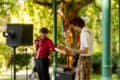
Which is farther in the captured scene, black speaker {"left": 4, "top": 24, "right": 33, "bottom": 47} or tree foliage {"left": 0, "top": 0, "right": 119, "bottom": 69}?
tree foliage {"left": 0, "top": 0, "right": 119, "bottom": 69}

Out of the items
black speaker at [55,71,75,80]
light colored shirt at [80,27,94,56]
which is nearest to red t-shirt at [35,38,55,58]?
black speaker at [55,71,75,80]

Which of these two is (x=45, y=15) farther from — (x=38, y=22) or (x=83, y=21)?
(x=83, y=21)

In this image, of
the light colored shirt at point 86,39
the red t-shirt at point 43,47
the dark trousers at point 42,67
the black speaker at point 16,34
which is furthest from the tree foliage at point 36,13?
the light colored shirt at point 86,39

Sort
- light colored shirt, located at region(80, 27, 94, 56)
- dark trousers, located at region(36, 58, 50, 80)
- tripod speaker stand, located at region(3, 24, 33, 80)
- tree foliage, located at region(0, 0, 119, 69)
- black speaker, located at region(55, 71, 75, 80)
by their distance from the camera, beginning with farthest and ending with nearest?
tree foliage, located at region(0, 0, 119, 69) → dark trousers, located at region(36, 58, 50, 80) → tripod speaker stand, located at region(3, 24, 33, 80) → black speaker, located at region(55, 71, 75, 80) → light colored shirt, located at region(80, 27, 94, 56)

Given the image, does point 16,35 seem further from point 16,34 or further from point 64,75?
point 64,75

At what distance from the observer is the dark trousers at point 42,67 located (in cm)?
864

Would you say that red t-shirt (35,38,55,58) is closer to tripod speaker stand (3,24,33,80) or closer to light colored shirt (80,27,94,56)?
tripod speaker stand (3,24,33,80)

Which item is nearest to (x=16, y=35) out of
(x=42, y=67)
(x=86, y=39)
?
(x=42, y=67)

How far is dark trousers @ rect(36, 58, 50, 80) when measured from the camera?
8641 millimetres

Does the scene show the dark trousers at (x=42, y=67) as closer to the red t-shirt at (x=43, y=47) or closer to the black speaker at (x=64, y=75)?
the red t-shirt at (x=43, y=47)

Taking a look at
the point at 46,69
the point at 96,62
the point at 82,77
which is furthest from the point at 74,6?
the point at 96,62

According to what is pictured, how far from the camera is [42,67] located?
28.8ft

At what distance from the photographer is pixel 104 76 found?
14.1 ft

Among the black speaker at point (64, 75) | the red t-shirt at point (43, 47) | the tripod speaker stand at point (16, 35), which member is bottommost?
the black speaker at point (64, 75)
